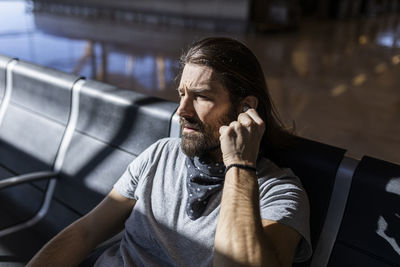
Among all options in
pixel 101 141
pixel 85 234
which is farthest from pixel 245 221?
pixel 101 141

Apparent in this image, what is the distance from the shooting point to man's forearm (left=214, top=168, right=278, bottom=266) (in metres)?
0.87

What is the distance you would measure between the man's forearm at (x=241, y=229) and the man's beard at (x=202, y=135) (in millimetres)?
242

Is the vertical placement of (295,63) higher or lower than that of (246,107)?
lower

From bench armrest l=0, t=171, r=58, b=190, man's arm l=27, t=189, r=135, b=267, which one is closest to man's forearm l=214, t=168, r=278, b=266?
man's arm l=27, t=189, r=135, b=267

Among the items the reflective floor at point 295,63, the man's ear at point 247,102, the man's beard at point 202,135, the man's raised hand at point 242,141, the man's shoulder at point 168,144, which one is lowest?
the reflective floor at point 295,63

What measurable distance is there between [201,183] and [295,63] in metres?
6.19

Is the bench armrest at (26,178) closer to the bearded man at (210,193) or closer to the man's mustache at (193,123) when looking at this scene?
the bearded man at (210,193)

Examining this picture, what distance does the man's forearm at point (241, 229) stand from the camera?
2.86 ft

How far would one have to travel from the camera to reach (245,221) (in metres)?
0.89

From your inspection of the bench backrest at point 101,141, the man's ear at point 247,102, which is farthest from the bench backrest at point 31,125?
the man's ear at point 247,102

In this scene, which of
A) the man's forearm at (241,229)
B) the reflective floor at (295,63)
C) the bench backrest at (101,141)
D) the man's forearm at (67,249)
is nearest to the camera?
the man's forearm at (241,229)

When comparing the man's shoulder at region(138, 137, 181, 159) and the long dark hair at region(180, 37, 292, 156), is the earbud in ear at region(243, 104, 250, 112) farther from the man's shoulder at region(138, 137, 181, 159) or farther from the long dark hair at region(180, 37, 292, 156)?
the man's shoulder at region(138, 137, 181, 159)

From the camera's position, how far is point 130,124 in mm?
1671

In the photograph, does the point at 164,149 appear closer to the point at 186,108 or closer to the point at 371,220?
the point at 186,108
